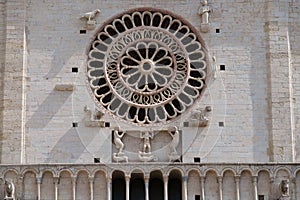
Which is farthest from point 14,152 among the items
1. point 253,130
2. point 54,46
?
point 253,130

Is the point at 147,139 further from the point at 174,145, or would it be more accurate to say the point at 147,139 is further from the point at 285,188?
the point at 285,188

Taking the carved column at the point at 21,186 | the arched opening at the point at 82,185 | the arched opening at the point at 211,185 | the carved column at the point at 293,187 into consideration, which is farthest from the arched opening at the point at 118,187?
the carved column at the point at 293,187

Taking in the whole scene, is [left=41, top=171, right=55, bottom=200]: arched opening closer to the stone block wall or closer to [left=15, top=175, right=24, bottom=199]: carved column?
[left=15, top=175, right=24, bottom=199]: carved column

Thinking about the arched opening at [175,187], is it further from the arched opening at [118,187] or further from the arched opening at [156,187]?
→ the arched opening at [118,187]

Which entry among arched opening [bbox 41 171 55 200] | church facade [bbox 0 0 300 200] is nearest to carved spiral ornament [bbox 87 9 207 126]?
church facade [bbox 0 0 300 200]

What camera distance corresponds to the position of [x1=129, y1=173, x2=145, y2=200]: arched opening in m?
17.8

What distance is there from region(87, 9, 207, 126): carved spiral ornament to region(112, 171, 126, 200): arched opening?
1.09m

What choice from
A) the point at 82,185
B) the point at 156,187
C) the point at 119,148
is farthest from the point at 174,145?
the point at 82,185

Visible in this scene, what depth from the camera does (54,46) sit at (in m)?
18.3

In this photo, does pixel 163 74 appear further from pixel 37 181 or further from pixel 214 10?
pixel 37 181

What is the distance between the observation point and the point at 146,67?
18.4 meters

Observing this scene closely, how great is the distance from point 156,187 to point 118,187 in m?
0.71

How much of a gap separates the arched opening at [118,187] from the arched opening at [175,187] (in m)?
0.85

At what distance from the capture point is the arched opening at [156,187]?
58.0 feet
